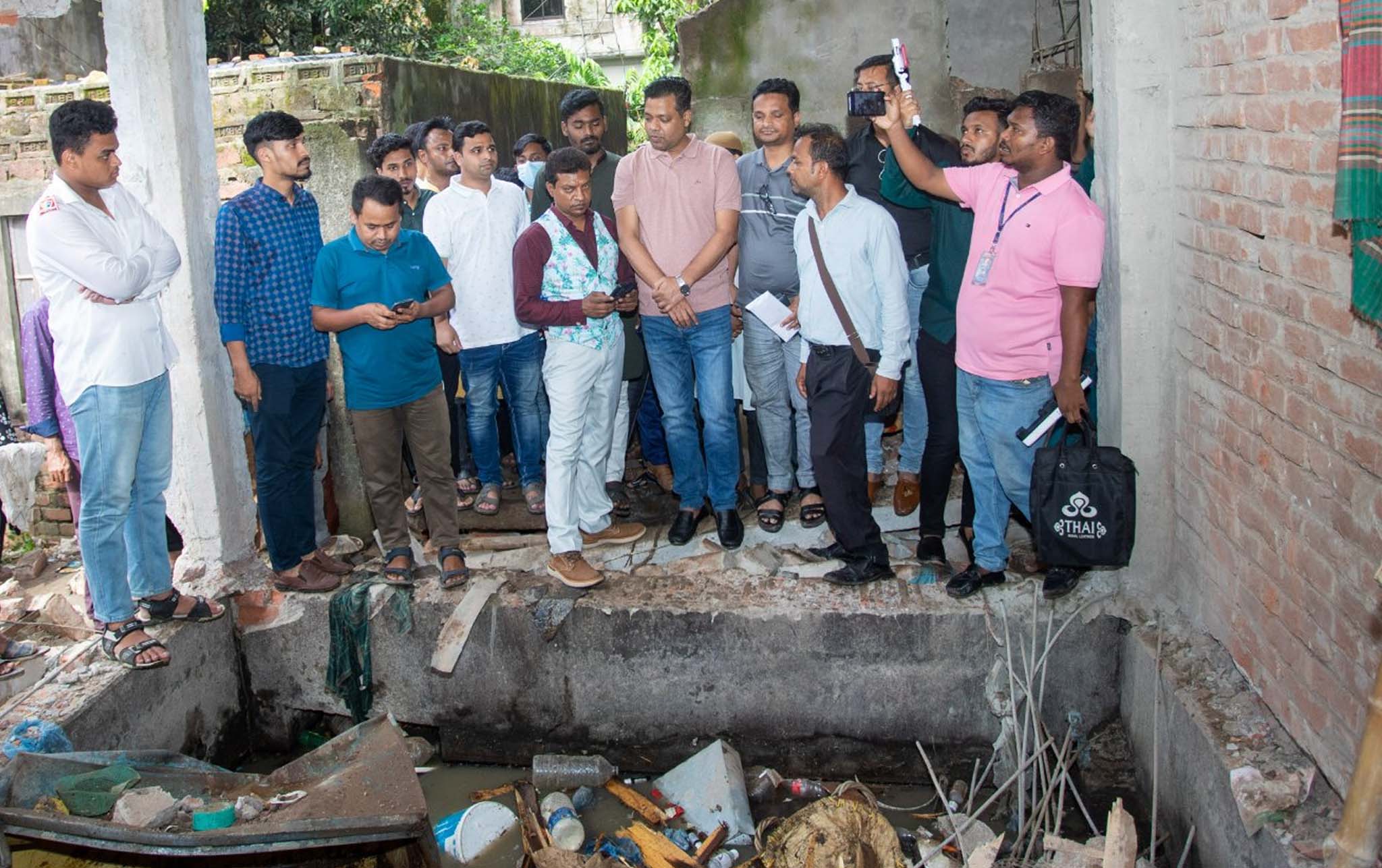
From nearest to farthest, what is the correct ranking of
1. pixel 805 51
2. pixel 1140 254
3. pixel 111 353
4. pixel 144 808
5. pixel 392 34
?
1. pixel 144 808
2. pixel 1140 254
3. pixel 111 353
4. pixel 805 51
5. pixel 392 34

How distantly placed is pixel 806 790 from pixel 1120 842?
153cm

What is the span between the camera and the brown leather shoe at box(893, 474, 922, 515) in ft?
19.7

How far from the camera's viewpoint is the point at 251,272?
5.22m

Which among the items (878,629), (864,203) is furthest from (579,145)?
(878,629)

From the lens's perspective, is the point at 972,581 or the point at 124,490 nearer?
the point at 124,490

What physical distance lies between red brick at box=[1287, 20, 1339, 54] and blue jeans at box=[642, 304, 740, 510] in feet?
9.00

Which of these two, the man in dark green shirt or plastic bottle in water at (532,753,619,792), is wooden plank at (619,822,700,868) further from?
the man in dark green shirt

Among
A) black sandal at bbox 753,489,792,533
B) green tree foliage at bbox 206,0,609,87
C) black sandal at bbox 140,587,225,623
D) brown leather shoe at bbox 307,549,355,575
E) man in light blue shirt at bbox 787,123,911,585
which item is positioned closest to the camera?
man in light blue shirt at bbox 787,123,911,585

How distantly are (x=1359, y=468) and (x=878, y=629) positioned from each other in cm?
232

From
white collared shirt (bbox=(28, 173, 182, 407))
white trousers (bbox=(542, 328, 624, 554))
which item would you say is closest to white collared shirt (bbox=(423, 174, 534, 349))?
white trousers (bbox=(542, 328, 624, 554))

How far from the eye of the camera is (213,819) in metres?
4.30

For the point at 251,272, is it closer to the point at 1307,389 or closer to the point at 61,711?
the point at 61,711

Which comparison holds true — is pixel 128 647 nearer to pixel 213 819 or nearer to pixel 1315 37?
pixel 213 819

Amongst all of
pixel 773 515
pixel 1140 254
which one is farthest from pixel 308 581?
pixel 1140 254
